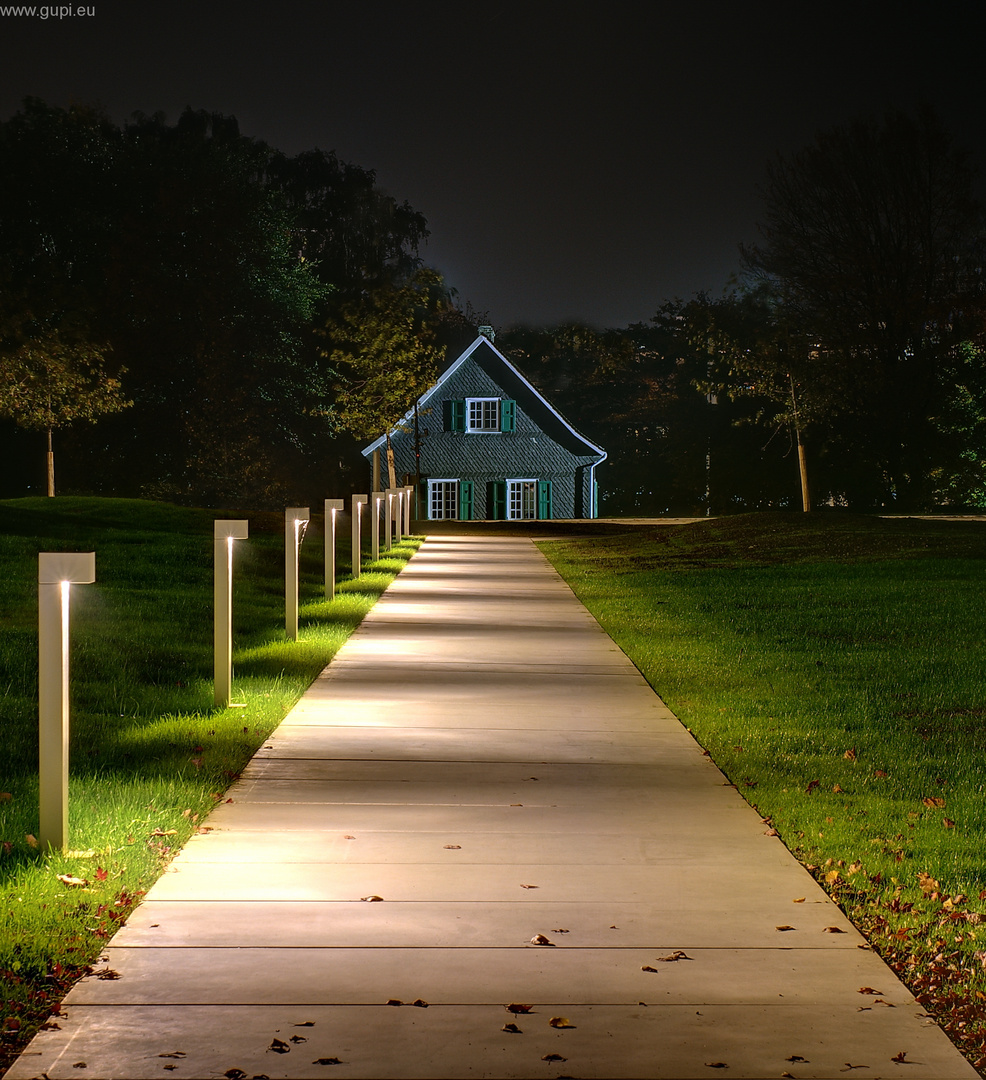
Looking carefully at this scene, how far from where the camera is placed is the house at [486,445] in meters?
55.0

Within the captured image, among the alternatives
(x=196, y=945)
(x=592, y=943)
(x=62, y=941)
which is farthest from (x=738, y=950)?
(x=62, y=941)

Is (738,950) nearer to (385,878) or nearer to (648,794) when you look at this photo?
(385,878)

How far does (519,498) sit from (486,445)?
256 centimetres

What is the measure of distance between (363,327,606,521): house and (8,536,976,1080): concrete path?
152 ft

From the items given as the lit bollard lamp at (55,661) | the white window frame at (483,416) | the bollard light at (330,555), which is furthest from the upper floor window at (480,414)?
the lit bollard lamp at (55,661)

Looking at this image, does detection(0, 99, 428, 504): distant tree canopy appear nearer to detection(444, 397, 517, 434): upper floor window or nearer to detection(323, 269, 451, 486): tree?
detection(323, 269, 451, 486): tree

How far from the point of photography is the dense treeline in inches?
2013

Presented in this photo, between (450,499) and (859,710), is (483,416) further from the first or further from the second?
(859,710)

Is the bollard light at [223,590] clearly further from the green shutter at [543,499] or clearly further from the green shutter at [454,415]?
the green shutter at [543,499]

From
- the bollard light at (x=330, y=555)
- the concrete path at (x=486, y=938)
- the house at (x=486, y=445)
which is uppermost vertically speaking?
the house at (x=486, y=445)

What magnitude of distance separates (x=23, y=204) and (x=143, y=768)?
156ft

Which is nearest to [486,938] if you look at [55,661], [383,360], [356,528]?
[55,661]

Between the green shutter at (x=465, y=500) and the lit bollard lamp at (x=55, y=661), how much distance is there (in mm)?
49147

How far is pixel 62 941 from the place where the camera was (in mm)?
4906
